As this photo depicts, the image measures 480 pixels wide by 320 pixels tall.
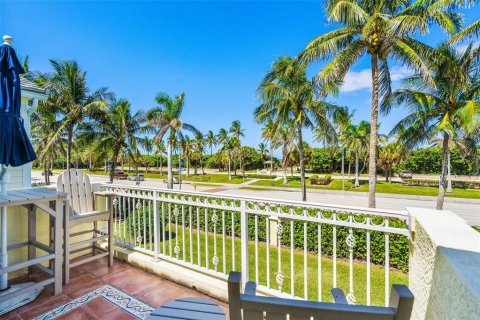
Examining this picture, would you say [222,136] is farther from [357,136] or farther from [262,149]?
[357,136]

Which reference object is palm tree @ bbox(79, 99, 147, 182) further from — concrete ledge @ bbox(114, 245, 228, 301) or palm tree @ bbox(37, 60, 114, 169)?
concrete ledge @ bbox(114, 245, 228, 301)

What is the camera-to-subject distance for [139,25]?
8.56 metres

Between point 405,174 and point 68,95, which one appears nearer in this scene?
point 68,95

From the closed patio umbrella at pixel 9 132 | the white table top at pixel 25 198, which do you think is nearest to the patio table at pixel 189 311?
the white table top at pixel 25 198

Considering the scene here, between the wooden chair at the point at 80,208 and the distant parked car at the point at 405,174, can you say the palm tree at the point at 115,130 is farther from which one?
the distant parked car at the point at 405,174

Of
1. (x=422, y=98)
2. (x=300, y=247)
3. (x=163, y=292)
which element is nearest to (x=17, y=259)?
(x=163, y=292)

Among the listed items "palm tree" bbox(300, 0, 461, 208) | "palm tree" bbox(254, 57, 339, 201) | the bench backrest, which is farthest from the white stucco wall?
"palm tree" bbox(254, 57, 339, 201)

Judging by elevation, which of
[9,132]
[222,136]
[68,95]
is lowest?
[9,132]

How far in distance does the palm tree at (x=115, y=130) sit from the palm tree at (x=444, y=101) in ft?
57.2

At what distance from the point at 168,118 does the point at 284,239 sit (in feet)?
46.1

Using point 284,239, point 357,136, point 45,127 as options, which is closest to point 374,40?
point 284,239

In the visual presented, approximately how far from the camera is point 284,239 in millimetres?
7926

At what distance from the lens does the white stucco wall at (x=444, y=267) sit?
2.67 feet

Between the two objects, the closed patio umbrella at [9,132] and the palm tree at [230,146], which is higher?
the palm tree at [230,146]
